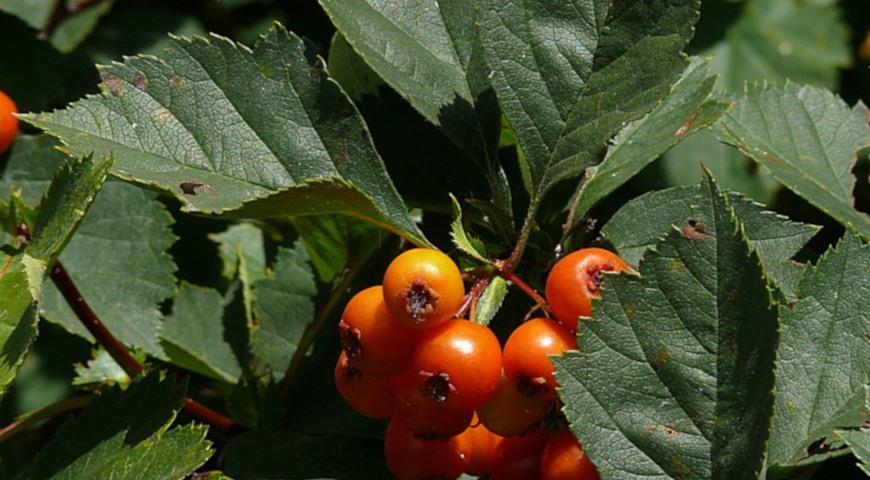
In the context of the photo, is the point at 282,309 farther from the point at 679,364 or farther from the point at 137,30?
the point at 137,30

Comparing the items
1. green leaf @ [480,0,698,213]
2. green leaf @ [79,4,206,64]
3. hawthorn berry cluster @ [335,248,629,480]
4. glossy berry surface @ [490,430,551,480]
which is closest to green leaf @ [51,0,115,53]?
green leaf @ [79,4,206,64]

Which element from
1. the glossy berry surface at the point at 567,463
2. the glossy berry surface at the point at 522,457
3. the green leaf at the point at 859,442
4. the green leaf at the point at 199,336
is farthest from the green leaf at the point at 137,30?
the green leaf at the point at 859,442

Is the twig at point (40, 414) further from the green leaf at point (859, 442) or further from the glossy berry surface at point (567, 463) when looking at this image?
the green leaf at point (859, 442)

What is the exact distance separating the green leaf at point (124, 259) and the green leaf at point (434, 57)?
3.11 feet

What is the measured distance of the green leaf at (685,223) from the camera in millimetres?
1707

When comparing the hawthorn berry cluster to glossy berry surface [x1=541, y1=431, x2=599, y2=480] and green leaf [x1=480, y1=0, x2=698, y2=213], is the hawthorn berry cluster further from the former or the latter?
green leaf [x1=480, y1=0, x2=698, y2=213]

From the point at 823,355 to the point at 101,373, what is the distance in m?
1.38

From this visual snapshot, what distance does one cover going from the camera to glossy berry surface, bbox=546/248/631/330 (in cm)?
151

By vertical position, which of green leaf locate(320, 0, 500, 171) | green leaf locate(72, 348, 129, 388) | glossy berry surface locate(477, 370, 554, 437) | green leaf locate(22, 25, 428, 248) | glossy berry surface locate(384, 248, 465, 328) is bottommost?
green leaf locate(72, 348, 129, 388)

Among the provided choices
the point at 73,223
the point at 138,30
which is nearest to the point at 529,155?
the point at 73,223

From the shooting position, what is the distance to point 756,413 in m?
1.39

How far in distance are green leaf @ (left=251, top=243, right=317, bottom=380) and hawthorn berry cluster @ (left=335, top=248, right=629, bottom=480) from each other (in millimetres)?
531

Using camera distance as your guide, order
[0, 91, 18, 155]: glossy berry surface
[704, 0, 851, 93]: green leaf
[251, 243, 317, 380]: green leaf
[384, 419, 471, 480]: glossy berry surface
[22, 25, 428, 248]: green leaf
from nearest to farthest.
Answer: [384, 419, 471, 480]: glossy berry surface, [22, 25, 428, 248]: green leaf, [251, 243, 317, 380]: green leaf, [0, 91, 18, 155]: glossy berry surface, [704, 0, 851, 93]: green leaf

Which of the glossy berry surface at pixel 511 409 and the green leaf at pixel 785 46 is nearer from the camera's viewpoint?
the glossy berry surface at pixel 511 409
